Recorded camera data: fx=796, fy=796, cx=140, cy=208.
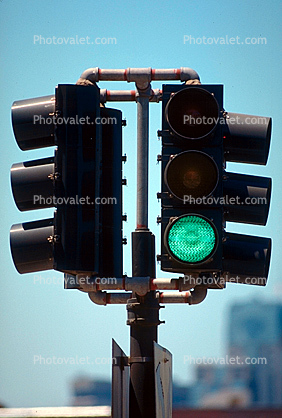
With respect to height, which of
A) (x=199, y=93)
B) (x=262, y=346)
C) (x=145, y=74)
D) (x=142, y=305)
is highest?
(x=262, y=346)

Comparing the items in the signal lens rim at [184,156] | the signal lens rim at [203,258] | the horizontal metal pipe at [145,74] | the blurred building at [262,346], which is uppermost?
the blurred building at [262,346]

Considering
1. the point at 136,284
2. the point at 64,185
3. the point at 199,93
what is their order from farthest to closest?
the point at 136,284 → the point at 64,185 → the point at 199,93

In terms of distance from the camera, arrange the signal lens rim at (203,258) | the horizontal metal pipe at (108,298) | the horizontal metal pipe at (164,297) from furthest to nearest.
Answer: the horizontal metal pipe at (108,298) → the horizontal metal pipe at (164,297) → the signal lens rim at (203,258)

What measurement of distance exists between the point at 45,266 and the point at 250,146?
145 centimetres

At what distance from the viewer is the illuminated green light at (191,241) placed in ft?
14.2

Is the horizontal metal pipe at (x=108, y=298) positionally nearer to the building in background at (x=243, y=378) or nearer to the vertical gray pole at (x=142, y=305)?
the vertical gray pole at (x=142, y=305)

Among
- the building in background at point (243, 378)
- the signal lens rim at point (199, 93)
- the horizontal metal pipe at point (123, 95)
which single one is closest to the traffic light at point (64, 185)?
the horizontal metal pipe at point (123, 95)

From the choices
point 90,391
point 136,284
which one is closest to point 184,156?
point 136,284

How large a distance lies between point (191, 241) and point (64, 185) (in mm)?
865

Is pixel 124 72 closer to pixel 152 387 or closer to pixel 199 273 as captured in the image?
pixel 199 273

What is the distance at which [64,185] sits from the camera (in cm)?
470

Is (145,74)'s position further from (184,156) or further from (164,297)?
(164,297)

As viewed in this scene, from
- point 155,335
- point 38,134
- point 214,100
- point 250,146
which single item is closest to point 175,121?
point 214,100

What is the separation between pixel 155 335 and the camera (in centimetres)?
525
